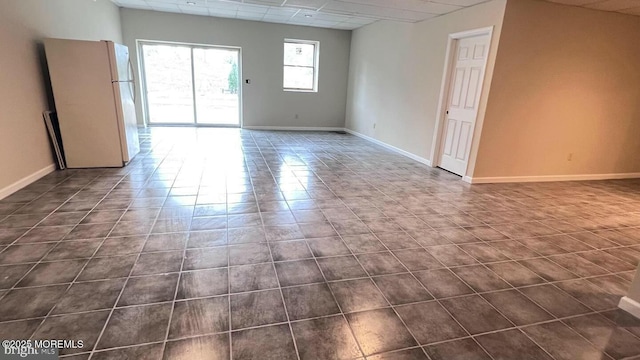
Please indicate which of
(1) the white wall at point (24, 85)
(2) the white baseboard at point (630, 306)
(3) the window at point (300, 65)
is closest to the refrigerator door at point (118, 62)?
(1) the white wall at point (24, 85)

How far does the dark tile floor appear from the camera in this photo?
1.67m

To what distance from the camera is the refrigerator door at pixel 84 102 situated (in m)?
4.01

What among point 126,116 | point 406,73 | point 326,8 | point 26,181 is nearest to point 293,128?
point 406,73

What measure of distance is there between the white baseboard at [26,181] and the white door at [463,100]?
18.0 feet

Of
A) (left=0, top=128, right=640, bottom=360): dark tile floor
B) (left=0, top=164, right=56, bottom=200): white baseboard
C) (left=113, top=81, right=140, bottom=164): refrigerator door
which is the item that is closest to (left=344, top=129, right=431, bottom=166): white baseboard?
(left=0, top=128, right=640, bottom=360): dark tile floor

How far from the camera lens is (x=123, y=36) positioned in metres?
7.25

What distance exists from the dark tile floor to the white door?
102 centimetres

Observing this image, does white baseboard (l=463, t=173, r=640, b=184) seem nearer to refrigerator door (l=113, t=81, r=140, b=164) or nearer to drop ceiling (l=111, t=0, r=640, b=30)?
drop ceiling (l=111, t=0, r=640, b=30)

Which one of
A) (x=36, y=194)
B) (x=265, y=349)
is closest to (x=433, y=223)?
(x=265, y=349)

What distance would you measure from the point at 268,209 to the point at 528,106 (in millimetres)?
3888

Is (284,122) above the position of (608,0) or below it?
below

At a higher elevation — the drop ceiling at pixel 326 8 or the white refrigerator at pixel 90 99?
the drop ceiling at pixel 326 8

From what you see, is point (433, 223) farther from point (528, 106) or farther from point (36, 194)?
point (36, 194)

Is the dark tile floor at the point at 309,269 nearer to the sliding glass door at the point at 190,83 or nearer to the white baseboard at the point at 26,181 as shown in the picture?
the white baseboard at the point at 26,181
